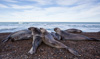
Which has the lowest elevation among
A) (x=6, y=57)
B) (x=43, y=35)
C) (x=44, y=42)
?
(x=6, y=57)

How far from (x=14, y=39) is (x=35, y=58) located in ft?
9.82

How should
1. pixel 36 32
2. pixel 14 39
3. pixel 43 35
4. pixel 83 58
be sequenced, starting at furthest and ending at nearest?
1. pixel 14 39
2. pixel 36 32
3. pixel 43 35
4. pixel 83 58

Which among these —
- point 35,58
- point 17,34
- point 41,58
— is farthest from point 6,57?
point 17,34

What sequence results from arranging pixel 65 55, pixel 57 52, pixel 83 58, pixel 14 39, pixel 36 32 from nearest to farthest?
pixel 83 58 < pixel 65 55 < pixel 57 52 < pixel 36 32 < pixel 14 39

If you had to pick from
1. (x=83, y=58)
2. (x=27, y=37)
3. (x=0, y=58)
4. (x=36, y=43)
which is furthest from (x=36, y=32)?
(x=83, y=58)

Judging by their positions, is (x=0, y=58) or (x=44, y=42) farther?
(x=44, y=42)

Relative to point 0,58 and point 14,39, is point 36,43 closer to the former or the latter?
point 0,58

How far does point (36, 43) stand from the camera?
3.73m

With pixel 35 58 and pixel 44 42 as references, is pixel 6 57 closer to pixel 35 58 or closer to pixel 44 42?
pixel 35 58

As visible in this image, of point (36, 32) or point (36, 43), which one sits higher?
point (36, 32)

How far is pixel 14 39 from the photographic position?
17.2ft

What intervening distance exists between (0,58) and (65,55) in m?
2.40

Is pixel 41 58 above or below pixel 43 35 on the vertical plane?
below

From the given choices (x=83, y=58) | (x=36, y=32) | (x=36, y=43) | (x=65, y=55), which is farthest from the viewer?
(x=36, y=32)
